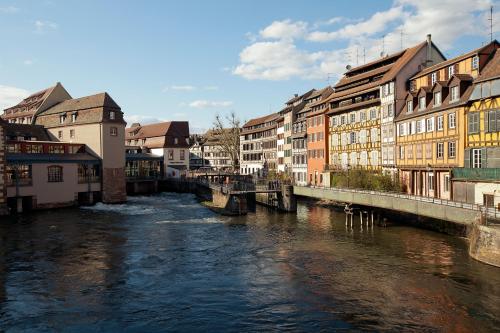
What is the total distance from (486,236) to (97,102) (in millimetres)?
55809

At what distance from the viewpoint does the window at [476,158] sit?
123 feet

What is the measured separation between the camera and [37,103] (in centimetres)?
8425

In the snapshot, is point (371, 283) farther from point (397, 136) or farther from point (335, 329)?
point (397, 136)

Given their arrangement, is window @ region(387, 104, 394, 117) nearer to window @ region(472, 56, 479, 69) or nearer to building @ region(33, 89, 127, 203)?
window @ region(472, 56, 479, 69)

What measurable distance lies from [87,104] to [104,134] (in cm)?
774

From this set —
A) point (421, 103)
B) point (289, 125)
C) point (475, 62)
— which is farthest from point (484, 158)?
point (289, 125)

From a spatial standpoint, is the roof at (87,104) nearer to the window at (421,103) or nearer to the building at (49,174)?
the building at (49,174)

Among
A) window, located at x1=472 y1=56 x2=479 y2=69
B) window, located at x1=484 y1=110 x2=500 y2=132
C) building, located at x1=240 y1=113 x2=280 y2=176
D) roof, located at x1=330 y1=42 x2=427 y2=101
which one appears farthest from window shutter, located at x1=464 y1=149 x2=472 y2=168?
building, located at x1=240 y1=113 x2=280 y2=176

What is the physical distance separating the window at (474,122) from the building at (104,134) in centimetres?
4676

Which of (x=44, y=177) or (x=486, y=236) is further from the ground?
(x=44, y=177)

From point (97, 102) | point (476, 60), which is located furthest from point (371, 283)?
point (97, 102)

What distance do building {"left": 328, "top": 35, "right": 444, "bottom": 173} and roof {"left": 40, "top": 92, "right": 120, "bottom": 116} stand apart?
32.4 metres

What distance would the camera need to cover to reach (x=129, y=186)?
81125mm

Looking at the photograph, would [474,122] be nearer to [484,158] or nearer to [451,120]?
[451,120]
